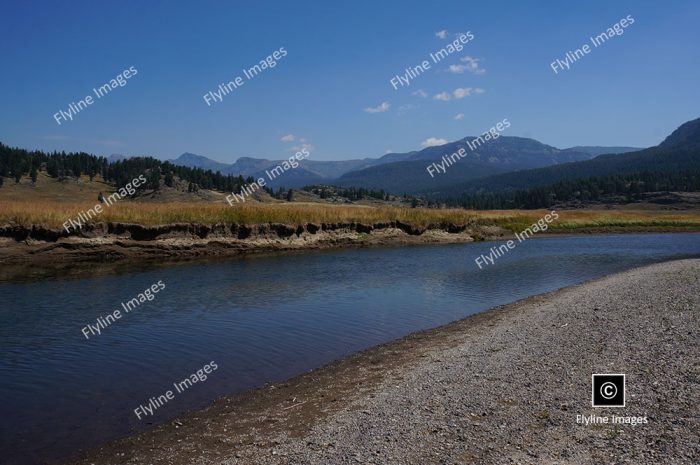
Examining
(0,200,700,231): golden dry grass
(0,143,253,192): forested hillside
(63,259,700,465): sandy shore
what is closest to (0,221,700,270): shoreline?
(0,200,700,231): golden dry grass

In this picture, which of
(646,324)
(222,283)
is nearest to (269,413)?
(646,324)

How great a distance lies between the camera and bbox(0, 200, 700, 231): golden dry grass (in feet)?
121

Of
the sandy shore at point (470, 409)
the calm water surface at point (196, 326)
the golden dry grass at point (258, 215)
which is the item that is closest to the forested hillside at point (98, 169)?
the golden dry grass at point (258, 215)

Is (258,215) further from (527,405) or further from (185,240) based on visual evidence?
A: (527,405)

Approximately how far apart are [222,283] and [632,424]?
75.5 ft

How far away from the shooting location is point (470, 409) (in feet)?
Answer: 33.4

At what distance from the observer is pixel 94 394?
41.0 feet

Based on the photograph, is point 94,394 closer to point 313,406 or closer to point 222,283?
point 313,406

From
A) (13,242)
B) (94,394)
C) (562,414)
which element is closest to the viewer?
(562,414)

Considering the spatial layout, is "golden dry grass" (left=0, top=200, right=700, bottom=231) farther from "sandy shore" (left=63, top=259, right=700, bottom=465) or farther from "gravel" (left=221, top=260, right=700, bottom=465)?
"gravel" (left=221, top=260, right=700, bottom=465)

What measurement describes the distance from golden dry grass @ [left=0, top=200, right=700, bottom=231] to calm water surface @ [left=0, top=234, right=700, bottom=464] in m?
8.25

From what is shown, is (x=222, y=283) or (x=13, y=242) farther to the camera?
(x=13, y=242)

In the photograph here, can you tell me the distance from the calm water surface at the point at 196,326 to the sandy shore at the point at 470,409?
1627mm

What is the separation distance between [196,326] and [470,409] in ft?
39.4
